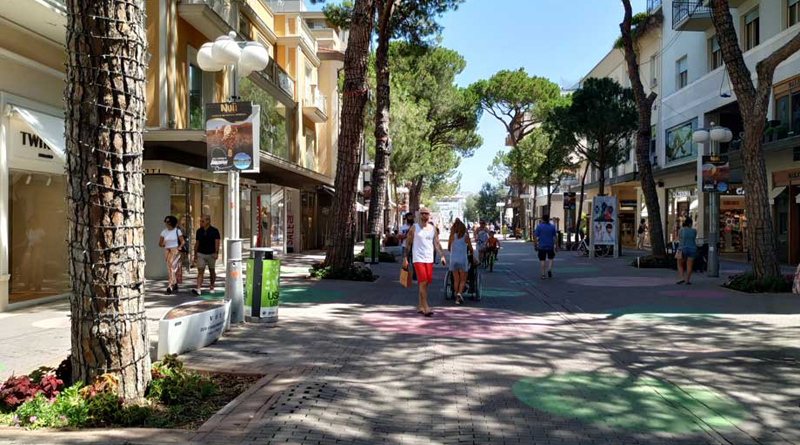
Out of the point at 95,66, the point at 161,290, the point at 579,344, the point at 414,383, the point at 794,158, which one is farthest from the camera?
the point at 794,158

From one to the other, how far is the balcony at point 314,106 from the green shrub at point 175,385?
25958mm

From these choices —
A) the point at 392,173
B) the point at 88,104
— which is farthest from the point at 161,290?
the point at 392,173

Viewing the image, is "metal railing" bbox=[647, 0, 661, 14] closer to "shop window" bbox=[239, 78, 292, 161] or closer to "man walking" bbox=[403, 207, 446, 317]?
"shop window" bbox=[239, 78, 292, 161]

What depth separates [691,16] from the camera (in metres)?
25.6

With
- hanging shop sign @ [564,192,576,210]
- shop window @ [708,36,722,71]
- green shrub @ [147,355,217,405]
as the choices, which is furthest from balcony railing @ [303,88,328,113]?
green shrub @ [147,355,217,405]

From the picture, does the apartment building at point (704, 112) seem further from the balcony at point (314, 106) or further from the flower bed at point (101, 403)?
the flower bed at point (101, 403)

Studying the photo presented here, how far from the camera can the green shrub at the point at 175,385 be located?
5.00 m

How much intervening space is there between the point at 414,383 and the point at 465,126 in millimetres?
45375

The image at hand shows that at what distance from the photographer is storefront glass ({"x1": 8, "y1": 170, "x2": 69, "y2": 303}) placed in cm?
1148

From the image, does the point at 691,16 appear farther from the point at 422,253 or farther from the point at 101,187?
the point at 101,187

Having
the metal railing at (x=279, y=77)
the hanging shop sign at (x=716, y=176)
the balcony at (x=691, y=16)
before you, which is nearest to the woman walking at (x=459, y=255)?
the hanging shop sign at (x=716, y=176)

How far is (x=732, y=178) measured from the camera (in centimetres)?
2423

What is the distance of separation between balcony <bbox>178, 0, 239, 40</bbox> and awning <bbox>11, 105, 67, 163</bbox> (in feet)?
20.6

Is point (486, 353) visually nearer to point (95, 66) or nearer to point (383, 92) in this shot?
point (95, 66)
